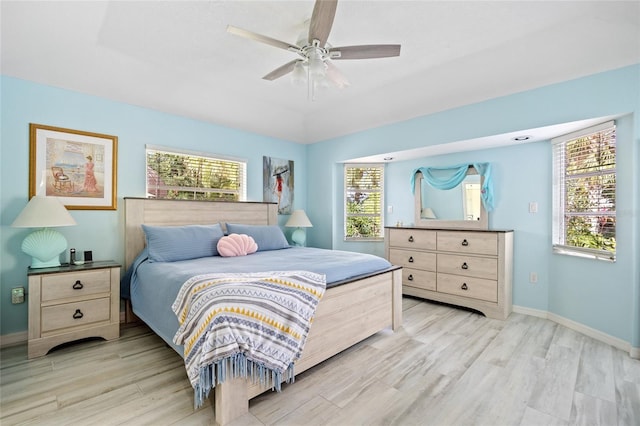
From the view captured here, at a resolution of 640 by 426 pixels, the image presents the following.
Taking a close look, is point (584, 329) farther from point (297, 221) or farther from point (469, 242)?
point (297, 221)

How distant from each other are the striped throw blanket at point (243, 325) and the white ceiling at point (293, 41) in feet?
6.49

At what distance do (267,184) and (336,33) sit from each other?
2.65m

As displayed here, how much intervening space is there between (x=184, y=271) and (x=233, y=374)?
3.27 ft

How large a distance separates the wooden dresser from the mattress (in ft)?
3.99

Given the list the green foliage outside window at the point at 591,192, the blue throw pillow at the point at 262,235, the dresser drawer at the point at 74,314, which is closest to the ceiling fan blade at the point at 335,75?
the blue throw pillow at the point at 262,235

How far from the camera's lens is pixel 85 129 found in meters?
3.05

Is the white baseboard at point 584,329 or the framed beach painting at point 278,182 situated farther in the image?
the framed beach painting at point 278,182

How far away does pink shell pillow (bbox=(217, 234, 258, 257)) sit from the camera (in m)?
3.19

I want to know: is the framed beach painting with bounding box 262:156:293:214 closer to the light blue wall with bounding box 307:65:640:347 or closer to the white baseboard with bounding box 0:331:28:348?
the light blue wall with bounding box 307:65:640:347

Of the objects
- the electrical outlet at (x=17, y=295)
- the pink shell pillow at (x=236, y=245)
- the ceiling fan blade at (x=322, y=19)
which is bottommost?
the electrical outlet at (x=17, y=295)

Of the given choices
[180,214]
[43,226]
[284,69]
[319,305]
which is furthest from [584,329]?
[43,226]

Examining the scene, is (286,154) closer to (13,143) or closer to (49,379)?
(13,143)

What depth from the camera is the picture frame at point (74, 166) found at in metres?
2.78

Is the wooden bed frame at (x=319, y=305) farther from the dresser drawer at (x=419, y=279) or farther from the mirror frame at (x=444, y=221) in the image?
the mirror frame at (x=444, y=221)
